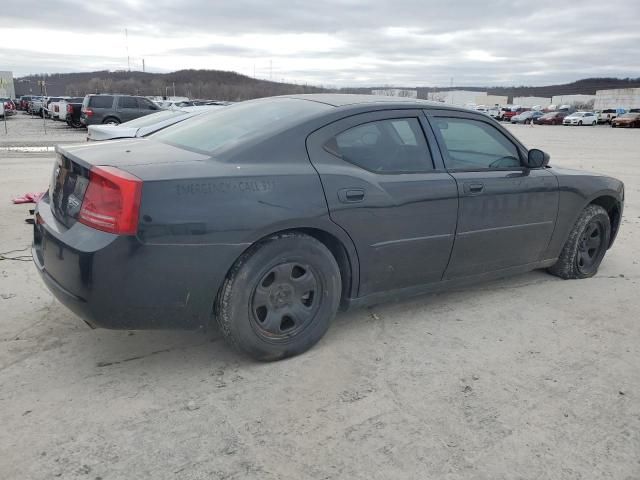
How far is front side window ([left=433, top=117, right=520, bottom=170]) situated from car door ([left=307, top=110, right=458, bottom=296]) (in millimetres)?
151

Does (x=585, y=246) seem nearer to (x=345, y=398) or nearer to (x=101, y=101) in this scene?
(x=345, y=398)

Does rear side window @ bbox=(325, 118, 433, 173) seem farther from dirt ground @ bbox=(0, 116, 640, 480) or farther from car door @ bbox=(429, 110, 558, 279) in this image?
dirt ground @ bbox=(0, 116, 640, 480)

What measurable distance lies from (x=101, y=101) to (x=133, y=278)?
2208 centimetres

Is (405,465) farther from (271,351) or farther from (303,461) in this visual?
(271,351)

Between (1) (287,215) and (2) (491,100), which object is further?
(2) (491,100)

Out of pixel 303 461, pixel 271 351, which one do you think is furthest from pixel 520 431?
pixel 271 351

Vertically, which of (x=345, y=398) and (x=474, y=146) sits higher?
(x=474, y=146)

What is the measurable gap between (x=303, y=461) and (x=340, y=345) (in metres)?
1.15

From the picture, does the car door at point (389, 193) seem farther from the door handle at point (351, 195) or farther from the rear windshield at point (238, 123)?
the rear windshield at point (238, 123)

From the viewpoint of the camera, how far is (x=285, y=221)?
2.94 meters

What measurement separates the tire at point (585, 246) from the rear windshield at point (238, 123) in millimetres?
2621

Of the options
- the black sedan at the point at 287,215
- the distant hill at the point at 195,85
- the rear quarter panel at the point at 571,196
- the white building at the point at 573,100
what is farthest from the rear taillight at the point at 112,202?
the white building at the point at 573,100

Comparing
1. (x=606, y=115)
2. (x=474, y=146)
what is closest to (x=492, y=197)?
(x=474, y=146)

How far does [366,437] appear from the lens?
8.18 ft
